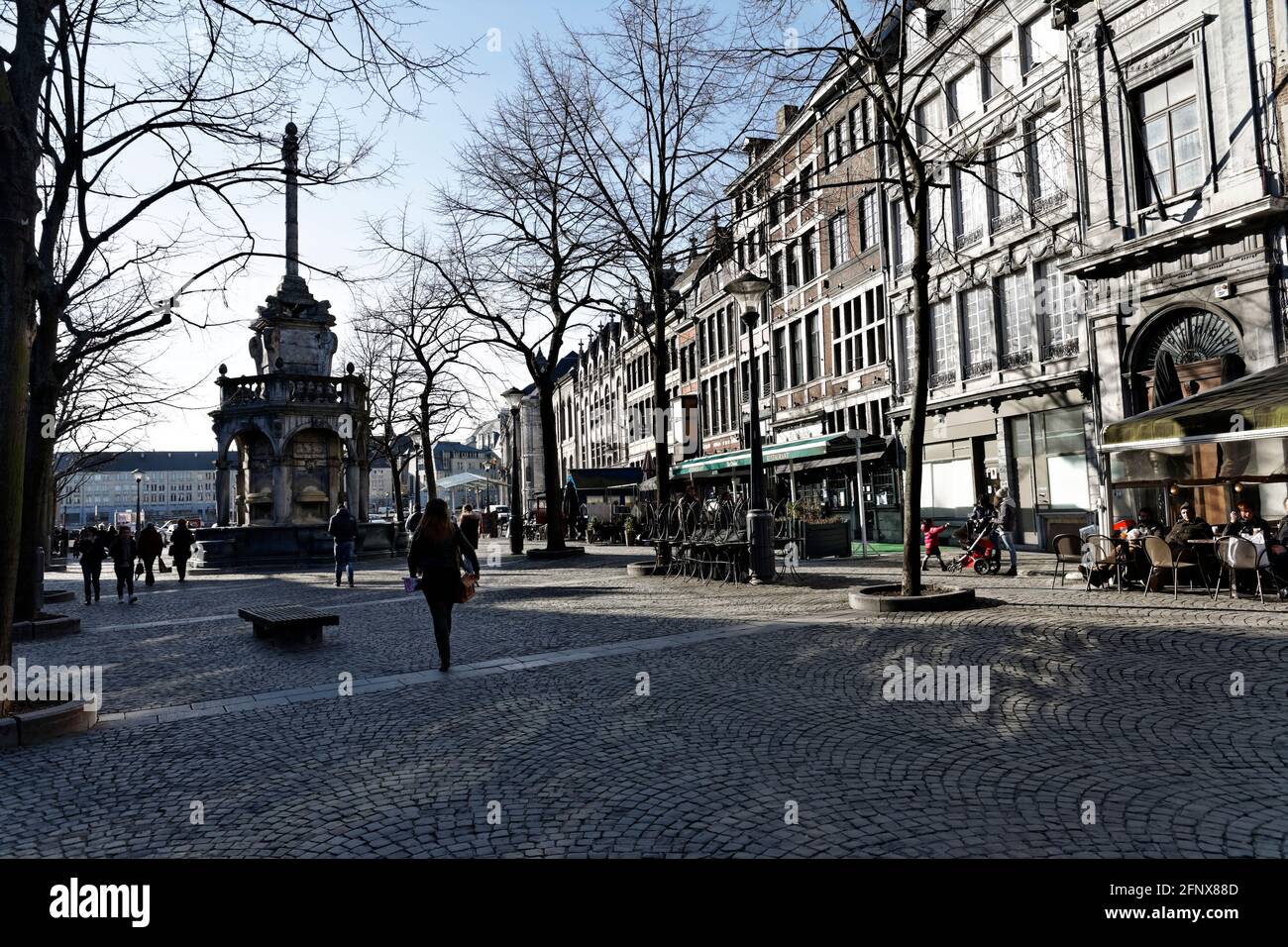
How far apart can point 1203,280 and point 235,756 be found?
60.2 feet

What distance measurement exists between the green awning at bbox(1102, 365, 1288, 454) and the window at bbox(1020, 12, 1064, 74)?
43.6 feet

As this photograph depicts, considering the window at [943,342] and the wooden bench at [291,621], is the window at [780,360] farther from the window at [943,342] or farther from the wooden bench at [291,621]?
the wooden bench at [291,621]

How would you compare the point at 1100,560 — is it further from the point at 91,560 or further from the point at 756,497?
the point at 91,560

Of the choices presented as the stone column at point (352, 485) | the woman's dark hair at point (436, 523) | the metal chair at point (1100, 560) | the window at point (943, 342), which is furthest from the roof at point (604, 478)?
the woman's dark hair at point (436, 523)

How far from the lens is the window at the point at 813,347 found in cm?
3244

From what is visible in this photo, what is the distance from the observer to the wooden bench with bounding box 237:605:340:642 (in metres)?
9.41

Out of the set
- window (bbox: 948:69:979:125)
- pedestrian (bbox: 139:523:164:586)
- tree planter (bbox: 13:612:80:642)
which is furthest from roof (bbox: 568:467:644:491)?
tree planter (bbox: 13:612:80:642)

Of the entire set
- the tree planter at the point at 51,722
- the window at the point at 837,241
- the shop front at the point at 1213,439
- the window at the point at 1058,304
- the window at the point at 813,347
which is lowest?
the tree planter at the point at 51,722

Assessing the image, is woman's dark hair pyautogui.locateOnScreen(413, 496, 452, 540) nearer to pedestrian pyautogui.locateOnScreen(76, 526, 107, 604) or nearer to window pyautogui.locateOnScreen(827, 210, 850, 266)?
pedestrian pyautogui.locateOnScreen(76, 526, 107, 604)

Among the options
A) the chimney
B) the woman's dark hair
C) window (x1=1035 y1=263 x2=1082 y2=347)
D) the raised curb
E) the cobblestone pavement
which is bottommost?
the cobblestone pavement

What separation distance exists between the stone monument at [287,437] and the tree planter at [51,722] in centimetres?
2082

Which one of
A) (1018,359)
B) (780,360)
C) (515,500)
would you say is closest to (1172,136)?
(1018,359)
